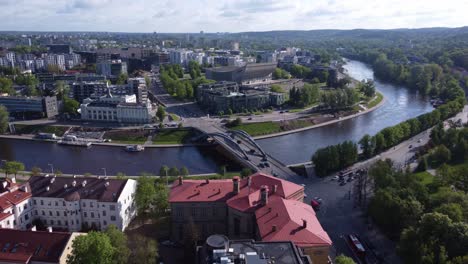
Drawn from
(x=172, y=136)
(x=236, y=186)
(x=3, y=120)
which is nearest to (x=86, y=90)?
(x=3, y=120)

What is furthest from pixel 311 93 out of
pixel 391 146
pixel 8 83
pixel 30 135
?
pixel 8 83

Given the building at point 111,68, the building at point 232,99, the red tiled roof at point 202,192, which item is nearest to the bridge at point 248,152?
the red tiled roof at point 202,192

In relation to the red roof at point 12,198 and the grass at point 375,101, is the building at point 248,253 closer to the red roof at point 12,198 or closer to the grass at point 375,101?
the red roof at point 12,198

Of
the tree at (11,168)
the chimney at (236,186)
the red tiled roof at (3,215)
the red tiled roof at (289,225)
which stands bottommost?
the tree at (11,168)

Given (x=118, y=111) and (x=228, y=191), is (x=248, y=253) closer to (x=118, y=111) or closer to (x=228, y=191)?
(x=228, y=191)

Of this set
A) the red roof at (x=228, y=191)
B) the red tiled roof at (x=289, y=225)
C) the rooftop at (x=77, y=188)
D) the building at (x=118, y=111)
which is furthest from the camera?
the building at (x=118, y=111)

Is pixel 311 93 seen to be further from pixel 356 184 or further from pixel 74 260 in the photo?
pixel 74 260
